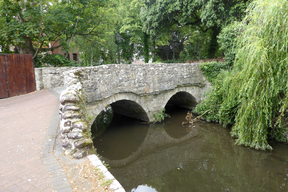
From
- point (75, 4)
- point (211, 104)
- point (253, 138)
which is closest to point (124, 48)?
point (75, 4)

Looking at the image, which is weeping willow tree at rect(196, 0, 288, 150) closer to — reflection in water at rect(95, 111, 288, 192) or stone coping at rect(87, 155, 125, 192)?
reflection in water at rect(95, 111, 288, 192)

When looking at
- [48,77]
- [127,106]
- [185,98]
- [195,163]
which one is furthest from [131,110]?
[195,163]

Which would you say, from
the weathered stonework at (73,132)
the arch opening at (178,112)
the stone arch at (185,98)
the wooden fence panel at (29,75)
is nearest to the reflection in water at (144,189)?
the weathered stonework at (73,132)

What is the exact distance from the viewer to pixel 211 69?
11750mm

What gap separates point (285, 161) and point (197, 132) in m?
3.67

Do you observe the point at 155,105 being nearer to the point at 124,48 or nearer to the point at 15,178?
the point at 15,178

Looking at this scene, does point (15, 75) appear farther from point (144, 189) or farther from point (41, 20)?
point (144, 189)

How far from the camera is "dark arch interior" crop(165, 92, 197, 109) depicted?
487 inches

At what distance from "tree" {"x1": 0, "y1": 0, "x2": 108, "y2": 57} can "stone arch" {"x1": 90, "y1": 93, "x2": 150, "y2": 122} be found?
5919mm

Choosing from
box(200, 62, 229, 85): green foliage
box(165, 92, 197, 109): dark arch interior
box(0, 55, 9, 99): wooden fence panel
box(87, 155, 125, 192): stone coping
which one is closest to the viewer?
box(87, 155, 125, 192): stone coping

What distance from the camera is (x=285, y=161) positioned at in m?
6.11

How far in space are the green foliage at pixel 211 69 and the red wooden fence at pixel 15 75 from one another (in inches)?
388

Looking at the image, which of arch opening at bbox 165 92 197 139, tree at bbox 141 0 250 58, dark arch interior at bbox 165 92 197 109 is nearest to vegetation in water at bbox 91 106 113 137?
arch opening at bbox 165 92 197 139

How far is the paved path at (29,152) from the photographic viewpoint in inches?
110
